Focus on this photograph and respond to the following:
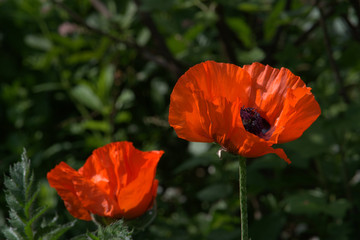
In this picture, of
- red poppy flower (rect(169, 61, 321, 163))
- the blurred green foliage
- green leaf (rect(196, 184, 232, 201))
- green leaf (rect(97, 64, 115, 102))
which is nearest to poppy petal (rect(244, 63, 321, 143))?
red poppy flower (rect(169, 61, 321, 163))

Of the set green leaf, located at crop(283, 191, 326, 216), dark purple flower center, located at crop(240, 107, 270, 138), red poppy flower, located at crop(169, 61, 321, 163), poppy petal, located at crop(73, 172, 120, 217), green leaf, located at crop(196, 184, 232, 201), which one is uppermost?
red poppy flower, located at crop(169, 61, 321, 163)

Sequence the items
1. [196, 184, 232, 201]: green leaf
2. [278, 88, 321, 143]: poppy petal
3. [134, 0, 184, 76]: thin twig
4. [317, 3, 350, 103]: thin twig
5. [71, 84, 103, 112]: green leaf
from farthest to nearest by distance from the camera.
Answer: [71, 84, 103, 112]: green leaf
[134, 0, 184, 76]: thin twig
[196, 184, 232, 201]: green leaf
[317, 3, 350, 103]: thin twig
[278, 88, 321, 143]: poppy petal

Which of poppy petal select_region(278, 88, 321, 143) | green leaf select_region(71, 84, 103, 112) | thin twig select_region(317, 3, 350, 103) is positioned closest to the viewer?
poppy petal select_region(278, 88, 321, 143)

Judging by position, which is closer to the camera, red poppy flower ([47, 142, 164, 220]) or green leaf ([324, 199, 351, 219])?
red poppy flower ([47, 142, 164, 220])

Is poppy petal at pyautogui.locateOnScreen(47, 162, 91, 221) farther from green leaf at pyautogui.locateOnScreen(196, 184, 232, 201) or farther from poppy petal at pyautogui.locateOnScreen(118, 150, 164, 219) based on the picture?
green leaf at pyautogui.locateOnScreen(196, 184, 232, 201)

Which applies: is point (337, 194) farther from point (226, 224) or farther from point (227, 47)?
point (227, 47)

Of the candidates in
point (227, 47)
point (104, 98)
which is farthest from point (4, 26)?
point (227, 47)

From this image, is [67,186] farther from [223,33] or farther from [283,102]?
[223,33]
